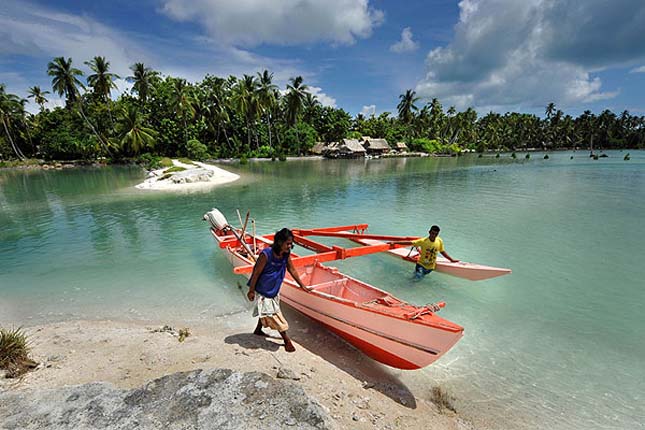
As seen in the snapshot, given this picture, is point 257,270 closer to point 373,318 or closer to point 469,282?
point 373,318

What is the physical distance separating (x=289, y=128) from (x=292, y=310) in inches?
2343

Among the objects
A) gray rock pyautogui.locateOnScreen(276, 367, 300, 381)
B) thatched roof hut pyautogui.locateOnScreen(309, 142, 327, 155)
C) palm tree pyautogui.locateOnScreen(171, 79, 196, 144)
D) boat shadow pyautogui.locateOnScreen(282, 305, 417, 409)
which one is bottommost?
boat shadow pyautogui.locateOnScreen(282, 305, 417, 409)

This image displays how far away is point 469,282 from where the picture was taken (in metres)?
8.03

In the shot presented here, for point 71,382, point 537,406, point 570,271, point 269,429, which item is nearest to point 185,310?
point 71,382

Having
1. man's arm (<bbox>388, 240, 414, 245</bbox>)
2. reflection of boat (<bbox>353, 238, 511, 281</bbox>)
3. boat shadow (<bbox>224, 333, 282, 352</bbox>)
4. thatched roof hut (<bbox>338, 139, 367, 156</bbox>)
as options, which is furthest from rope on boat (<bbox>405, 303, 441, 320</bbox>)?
thatched roof hut (<bbox>338, 139, 367, 156</bbox>)

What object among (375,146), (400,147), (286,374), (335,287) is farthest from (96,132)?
(400,147)

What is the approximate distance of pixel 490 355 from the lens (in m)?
5.31

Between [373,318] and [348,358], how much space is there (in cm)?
99

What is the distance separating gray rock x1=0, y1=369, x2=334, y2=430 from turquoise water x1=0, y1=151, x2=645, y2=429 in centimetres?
259

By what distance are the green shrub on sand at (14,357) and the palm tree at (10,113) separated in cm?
6078

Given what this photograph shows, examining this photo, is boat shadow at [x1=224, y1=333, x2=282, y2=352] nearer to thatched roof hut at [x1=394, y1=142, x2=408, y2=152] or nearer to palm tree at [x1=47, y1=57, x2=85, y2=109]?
palm tree at [x1=47, y1=57, x2=85, y2=109]

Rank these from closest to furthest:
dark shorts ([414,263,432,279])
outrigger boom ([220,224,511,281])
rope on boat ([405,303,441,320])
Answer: rope on boat ([405,303,441,320]), outrigger boom ([220,224,511,281]), dark shorts ([414,263,432,279])

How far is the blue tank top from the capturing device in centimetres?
443

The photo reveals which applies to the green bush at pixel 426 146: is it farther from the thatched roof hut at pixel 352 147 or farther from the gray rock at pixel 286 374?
the gray rock at pixel 286 374
